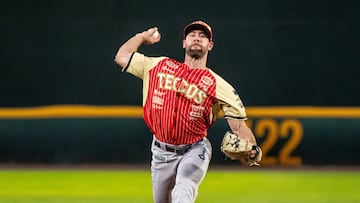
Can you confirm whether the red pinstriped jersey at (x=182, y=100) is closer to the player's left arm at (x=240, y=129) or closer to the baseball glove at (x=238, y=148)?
the player's left arm at (x=240, y=129)

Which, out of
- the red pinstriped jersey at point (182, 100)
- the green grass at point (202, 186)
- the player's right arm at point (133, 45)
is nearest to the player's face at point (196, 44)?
the red pinstriped jersey at point (182, 100)

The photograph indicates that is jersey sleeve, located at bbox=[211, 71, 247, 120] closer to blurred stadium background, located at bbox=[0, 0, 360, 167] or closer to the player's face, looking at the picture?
the player's face

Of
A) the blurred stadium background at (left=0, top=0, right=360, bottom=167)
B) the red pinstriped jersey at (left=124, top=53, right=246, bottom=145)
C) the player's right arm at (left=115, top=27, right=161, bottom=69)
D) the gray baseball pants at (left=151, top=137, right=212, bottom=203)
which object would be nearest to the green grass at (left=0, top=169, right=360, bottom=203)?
the blurred stadium background at (left=0, top=0, right=360, bottom=167)

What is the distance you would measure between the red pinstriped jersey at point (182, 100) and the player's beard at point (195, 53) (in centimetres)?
11

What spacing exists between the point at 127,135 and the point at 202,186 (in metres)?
3.05

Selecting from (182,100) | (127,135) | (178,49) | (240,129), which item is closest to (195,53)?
(182,100)

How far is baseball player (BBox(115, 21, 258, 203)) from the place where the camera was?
6.91 metres

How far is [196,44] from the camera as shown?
23.0ft

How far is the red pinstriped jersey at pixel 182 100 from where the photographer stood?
6.91 m

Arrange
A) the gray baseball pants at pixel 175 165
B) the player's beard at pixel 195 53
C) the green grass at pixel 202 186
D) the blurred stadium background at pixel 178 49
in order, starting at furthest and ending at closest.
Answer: the blurred stadium background at pixel 178 49 < the green grass at pixel 202 186 < the player's beard at pixel 195 53 < the gray baseball pants at pixel 175 165

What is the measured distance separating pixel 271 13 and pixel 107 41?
2.93 meters

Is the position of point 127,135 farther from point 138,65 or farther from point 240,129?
point 240,129

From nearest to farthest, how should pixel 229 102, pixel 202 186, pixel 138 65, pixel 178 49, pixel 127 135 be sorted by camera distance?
pixel 229 102 < pixel 138 65 < pixel 202 186 < pixel 127 135 < pixel 178 49

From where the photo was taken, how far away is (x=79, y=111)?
49.2 ft
